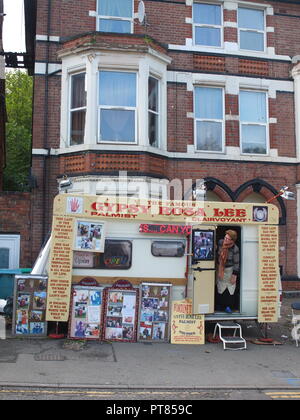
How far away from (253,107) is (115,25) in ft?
17.3

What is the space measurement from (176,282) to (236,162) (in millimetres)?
6530

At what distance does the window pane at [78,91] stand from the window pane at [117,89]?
0.62 m

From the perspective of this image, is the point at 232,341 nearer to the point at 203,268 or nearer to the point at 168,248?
the point at 203,268

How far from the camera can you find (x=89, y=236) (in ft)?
28.4

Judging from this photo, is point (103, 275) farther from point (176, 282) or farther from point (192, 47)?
point (192, 47)

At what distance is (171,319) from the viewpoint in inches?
349

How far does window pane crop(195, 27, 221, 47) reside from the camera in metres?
14.8

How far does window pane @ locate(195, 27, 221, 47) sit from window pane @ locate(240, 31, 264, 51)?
86 cm

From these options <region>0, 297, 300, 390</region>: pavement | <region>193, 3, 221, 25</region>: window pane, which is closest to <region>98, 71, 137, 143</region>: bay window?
<region>193, 3, 221, 25</region>: window pane

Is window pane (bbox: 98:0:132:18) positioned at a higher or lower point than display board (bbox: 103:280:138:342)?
higher

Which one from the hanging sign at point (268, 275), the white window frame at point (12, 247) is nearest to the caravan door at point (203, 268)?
the hanging sign at point (268, 275)

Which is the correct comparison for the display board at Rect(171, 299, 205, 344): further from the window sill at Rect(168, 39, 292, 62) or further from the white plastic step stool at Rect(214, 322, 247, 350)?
the window sill at Rect(168, 39, 292, 62)

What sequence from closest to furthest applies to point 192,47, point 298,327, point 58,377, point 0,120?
1. point 58,377
2. point 298,327
3. point 192,47
4. point 0,120

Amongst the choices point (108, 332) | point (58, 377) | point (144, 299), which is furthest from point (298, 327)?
point (58, 377)
